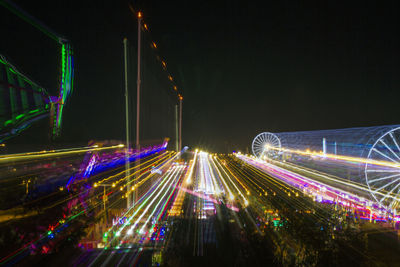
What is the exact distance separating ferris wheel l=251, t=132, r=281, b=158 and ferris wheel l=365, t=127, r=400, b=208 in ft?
56.7

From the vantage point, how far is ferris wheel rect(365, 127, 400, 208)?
7172 millimetres

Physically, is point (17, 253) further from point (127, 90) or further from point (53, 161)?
point (127, 90)

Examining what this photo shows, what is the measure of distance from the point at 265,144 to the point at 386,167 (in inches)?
753

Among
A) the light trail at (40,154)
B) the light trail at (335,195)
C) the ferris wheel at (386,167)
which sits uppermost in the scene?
the light trail at (40,154)

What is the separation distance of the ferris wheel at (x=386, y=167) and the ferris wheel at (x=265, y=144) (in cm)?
1729

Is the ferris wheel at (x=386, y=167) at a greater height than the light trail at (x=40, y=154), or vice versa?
the light trail at (x=40, y=154)

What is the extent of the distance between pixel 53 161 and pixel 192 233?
14.6ft

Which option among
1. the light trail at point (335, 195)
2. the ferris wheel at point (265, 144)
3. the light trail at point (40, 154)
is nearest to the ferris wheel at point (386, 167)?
the light trail at point (335, 195)

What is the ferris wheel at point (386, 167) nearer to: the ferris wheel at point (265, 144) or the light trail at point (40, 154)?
the light trail at point (40, 154)

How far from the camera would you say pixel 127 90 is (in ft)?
25.2

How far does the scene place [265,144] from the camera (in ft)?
88.1

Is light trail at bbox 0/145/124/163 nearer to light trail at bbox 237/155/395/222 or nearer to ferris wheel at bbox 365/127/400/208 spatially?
light trail at bbox 237/155/395/222

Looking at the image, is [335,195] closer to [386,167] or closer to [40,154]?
[386,167]

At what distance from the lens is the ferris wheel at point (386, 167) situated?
7.17 meters
